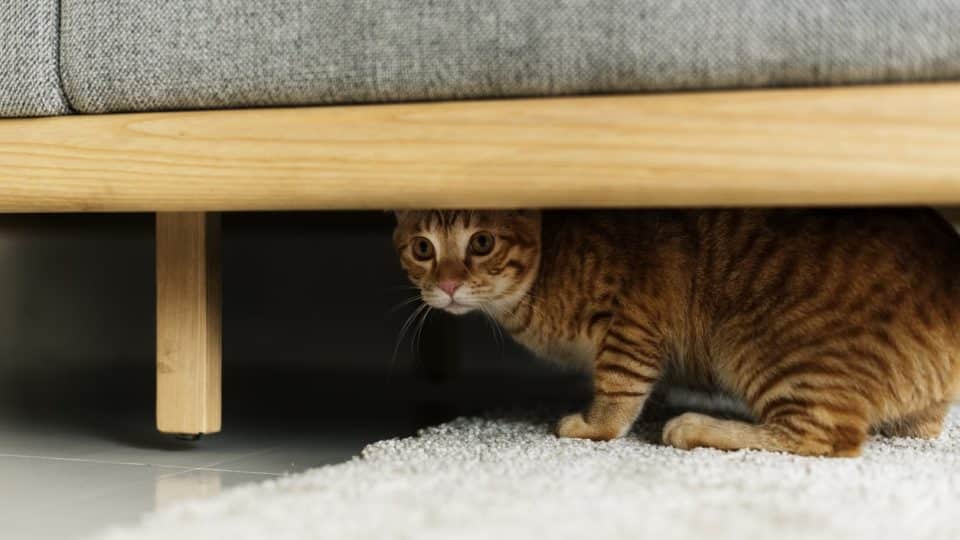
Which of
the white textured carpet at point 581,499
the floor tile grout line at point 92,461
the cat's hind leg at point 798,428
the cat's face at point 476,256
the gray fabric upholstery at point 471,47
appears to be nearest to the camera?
the white textured carpet at point 581,499

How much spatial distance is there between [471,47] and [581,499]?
1.75 feet

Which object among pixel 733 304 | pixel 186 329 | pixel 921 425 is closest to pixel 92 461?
pixel 186 329

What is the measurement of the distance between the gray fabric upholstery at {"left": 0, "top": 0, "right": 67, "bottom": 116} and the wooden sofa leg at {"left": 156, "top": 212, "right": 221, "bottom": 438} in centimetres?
24

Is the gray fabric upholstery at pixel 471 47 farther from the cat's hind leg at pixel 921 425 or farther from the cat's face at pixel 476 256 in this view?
the cat's hind leg at pixel 921 425

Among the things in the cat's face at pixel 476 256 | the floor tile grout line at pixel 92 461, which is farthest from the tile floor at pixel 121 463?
the cat's face at pixel 476 256

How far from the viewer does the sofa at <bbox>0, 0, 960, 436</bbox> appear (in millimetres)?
1146

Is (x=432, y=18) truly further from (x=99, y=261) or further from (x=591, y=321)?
(x=99, y=261)

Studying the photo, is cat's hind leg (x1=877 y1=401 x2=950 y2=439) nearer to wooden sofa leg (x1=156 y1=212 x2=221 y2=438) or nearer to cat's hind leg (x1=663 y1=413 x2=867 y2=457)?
cat's hind leg (x1=663 y1=413 x2=867 y2=457)

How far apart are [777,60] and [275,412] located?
3.94 ft

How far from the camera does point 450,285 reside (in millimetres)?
1581

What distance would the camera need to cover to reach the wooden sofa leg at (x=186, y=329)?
1.54m

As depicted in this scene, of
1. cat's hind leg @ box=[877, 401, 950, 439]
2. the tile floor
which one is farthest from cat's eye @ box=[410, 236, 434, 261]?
cat's hind leg @ box=[877, 401, 950, 439]

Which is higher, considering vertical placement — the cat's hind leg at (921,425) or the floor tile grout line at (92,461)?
the cat's hind leg at (921,425)

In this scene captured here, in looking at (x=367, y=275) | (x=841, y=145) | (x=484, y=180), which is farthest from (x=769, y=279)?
(x=367, y=275)
